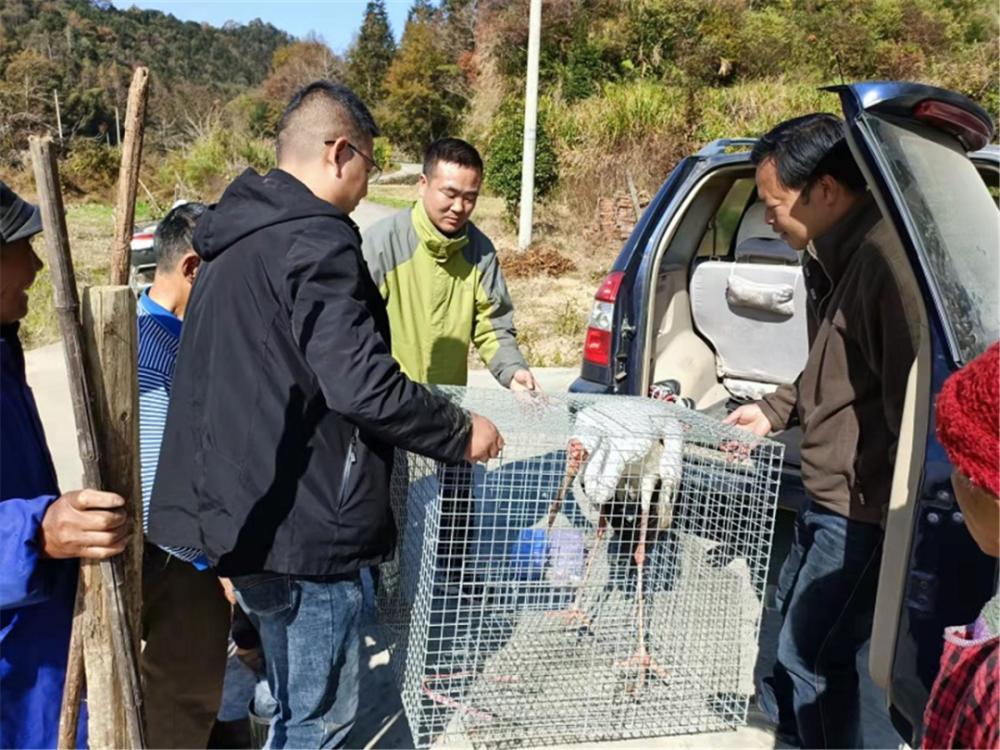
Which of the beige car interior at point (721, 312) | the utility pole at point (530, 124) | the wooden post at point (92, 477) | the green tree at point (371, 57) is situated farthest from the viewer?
the green tree at point (371, 57)

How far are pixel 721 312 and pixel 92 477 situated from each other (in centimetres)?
329

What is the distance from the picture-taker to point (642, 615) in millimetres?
2385

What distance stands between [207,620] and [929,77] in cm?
1743

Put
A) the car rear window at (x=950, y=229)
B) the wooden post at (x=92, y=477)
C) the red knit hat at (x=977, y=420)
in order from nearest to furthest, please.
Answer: the red knit hat at (x=977, y=420), the wooden post at (x=92, y=477), the car rear window at (x=950, y=229)

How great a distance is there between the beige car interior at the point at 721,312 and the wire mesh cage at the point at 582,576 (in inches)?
42.3

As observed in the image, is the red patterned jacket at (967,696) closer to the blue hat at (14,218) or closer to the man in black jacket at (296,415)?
the man in black jacket at (296,415)

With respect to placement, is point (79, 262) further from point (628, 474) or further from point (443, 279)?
point (628, 474)

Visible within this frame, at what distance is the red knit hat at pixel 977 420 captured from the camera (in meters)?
0.95

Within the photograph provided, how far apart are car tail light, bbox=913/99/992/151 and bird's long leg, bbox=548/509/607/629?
53.7 inches

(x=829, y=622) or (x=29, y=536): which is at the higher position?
(x=29, y=536)

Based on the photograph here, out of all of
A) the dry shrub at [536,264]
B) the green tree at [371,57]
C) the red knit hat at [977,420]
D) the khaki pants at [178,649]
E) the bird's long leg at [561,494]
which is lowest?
the khaki pants at [178,649]

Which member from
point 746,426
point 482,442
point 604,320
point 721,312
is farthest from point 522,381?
point 721,312

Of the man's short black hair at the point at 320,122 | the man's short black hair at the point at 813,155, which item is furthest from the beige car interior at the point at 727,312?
the man's short black hair at the point at 320,122

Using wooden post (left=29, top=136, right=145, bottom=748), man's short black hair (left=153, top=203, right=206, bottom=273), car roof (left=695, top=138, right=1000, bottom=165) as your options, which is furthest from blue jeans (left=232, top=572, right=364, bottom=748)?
car roof (left=695, top=138, right=1000, bottom=165)
